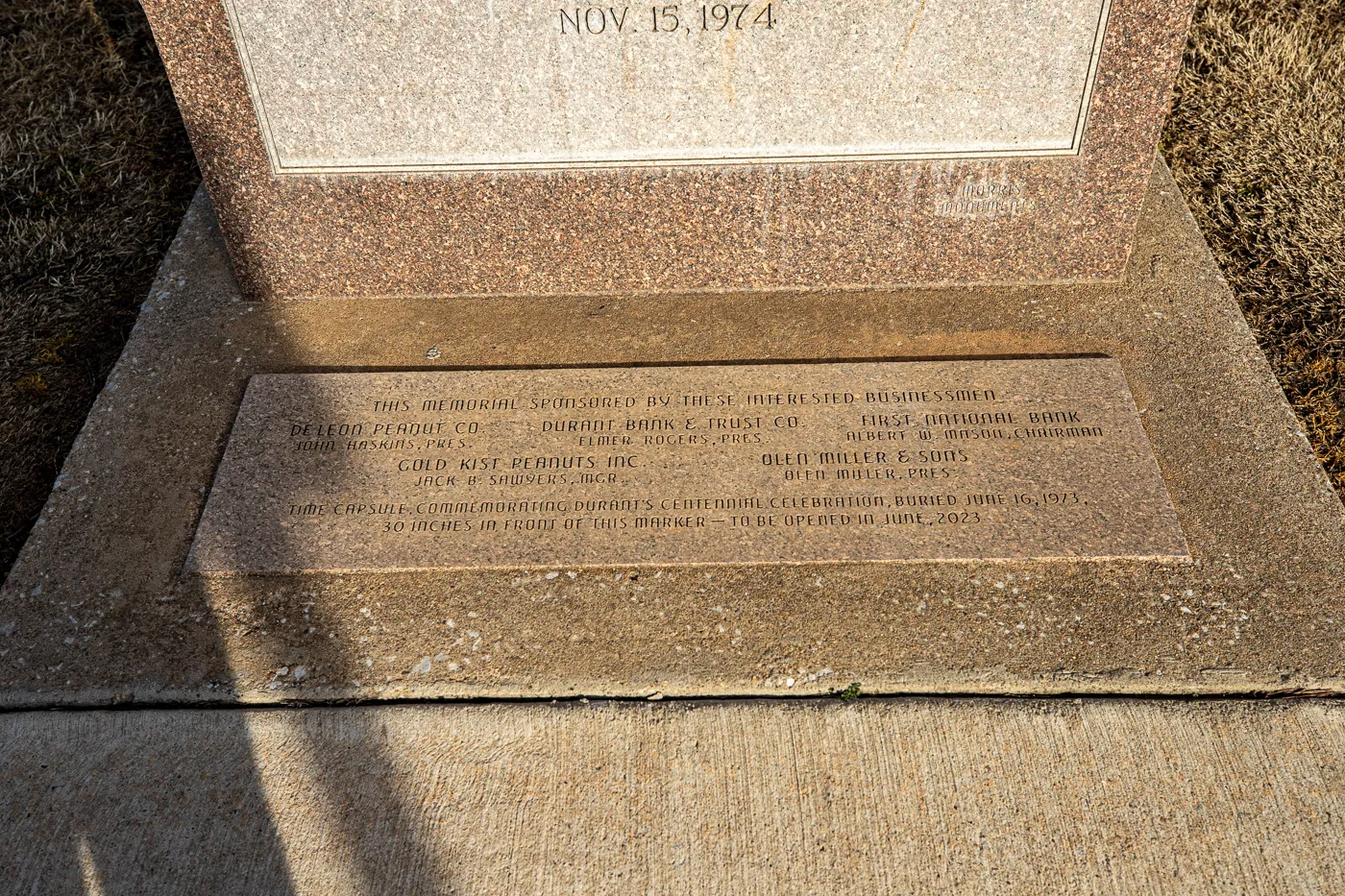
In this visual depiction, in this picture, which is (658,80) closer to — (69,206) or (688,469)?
(688,469)

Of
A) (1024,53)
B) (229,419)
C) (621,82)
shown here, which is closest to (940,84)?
(1024,53)

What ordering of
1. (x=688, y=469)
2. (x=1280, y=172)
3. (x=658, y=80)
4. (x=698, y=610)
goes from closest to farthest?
(x=698, y=610)
(x=688, y=469)
(x=658, y=80)
(x=1280, y=172)

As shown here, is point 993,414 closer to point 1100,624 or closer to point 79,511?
point 1100,624

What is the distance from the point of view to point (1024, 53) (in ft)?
10.2

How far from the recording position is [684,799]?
7.70 ft

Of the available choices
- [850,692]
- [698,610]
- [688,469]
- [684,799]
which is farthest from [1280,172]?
[684,799]

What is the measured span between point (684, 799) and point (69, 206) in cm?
381

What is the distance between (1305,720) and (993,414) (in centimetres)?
118

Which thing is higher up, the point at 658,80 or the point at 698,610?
the point at 658,80

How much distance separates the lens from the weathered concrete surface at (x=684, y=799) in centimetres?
222

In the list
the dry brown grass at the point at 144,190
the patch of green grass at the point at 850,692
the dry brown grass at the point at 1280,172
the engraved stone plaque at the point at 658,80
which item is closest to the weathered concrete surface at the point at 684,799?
the patch of green grass at the point at 850,692

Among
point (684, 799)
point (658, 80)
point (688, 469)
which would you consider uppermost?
point (658, 80)

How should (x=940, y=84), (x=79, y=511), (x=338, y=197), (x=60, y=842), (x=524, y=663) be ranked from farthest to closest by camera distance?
(x=338, y=197) < (x=940, y=84) < (x=79, y=511) < (x=524, y=663) < (x=60, y=842)

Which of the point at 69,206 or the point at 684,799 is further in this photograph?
the point at 69,206
